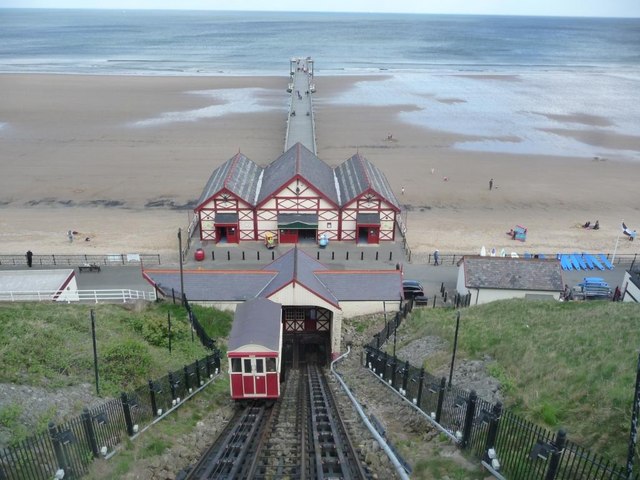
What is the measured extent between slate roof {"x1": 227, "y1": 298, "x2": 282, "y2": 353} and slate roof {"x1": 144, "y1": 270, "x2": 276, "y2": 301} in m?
4.49

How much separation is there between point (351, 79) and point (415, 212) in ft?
242

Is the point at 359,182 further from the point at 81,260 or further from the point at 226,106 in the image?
the point at 226,106

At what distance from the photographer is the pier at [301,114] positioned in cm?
5563

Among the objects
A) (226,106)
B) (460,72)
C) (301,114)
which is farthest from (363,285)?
(460,72)

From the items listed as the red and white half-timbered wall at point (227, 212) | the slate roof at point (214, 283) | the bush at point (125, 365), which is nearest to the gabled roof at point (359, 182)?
the red and white half-timbered wall at point (227, 212)

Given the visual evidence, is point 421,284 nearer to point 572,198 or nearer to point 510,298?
point 510,298

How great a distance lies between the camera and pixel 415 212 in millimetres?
46031

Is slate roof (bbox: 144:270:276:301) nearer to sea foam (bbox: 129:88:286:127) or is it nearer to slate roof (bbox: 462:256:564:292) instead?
slate roof (bbox: 462:256:564:292)

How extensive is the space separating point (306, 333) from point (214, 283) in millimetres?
5692

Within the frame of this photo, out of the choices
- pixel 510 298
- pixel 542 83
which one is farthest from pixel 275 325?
pixel 542 83

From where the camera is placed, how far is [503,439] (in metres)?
11.2

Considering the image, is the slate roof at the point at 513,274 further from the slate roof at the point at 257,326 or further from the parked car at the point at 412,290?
the slate roof at the point at 257,326

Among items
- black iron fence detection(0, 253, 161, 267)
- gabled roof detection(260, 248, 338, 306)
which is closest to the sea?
gabled roof detection(260, 248, 338, 306)

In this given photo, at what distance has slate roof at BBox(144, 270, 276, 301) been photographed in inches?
1041
